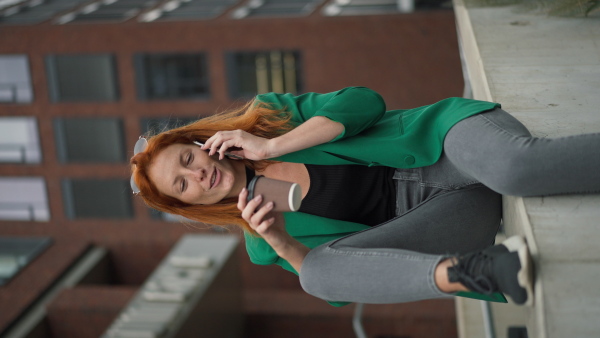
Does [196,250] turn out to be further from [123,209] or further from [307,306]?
[123,209]

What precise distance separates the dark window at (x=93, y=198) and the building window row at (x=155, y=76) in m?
1.27

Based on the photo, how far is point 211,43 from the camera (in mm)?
8891

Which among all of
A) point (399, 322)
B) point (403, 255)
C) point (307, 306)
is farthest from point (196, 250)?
point (403, 255)

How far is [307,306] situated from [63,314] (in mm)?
2804

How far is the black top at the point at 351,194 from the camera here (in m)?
1.90

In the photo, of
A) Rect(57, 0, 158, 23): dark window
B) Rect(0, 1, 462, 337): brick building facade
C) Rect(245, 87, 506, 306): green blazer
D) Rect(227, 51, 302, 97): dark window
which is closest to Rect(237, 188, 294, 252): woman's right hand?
Rect(245, 87, 506, 306): green blazer

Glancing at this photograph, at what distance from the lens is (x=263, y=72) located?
9172mm

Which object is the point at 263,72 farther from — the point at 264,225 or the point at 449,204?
the point at 264,225

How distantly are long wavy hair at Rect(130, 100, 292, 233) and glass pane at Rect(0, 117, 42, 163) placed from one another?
8.48m

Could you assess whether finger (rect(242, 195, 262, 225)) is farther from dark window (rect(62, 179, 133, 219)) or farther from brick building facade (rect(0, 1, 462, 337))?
dark window (rect(62, 179, 133, 219))

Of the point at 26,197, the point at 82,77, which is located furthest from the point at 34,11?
the point at 26,197

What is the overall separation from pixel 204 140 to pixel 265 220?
16.9 inches

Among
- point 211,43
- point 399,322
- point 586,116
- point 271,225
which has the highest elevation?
point 586,116

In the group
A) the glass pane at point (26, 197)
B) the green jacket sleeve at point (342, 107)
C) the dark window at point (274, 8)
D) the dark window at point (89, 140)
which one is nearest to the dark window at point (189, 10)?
the dark window at point (274, 8)
